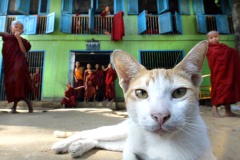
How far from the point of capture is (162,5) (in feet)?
35.3

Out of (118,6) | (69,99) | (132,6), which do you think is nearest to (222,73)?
(69,99)

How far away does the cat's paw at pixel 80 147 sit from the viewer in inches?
63.2

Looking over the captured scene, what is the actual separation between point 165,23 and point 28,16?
6187 mm

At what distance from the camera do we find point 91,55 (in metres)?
10.8

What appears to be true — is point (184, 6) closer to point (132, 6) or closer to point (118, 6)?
point (132, 6)

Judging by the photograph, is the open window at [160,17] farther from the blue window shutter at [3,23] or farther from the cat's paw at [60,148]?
the cat's paw at [60,148]

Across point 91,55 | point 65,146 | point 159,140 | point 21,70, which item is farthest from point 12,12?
point 159,140

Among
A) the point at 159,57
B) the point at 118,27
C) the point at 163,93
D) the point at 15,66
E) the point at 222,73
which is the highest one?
the point at 118,27

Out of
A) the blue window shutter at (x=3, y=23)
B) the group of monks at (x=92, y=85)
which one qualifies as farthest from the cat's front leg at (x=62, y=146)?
the blue window shutter at (x=3, y=23)

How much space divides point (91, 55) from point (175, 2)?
4938 mm

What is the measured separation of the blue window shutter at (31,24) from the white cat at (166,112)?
959 centimetres

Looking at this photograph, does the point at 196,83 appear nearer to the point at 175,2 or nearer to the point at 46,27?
the point at 46,27

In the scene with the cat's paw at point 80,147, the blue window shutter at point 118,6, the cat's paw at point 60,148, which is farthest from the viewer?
the blue window shutter at point 118,6

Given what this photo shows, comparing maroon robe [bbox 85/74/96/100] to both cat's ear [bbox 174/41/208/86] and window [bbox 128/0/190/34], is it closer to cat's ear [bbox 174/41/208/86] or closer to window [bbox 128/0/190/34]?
window [bbox 128/0/190/34]
